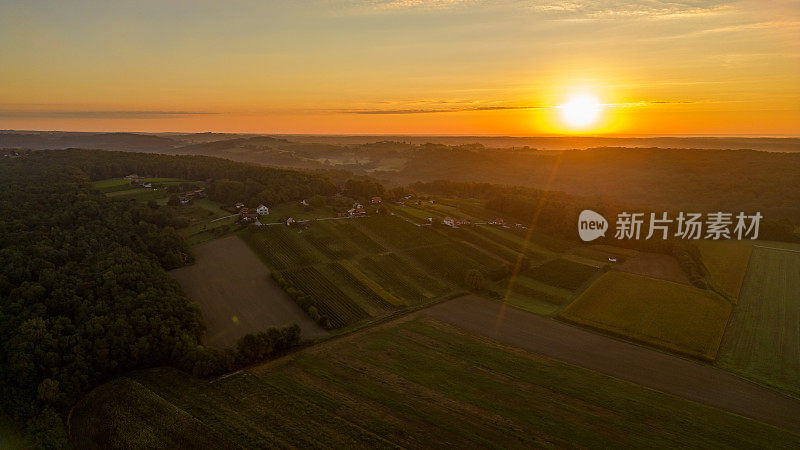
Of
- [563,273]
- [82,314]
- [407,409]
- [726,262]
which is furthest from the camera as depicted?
[726,262]

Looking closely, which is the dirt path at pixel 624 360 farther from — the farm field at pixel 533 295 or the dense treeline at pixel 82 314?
the dense treeline at pixel 82 314

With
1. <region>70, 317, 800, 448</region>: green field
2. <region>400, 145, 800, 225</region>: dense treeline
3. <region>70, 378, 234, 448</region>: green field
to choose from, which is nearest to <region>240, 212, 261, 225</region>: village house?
<region>70, 317, 800, 448</region>: green field

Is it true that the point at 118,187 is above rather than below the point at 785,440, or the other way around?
above

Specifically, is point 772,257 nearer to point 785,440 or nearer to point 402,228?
point 785,440

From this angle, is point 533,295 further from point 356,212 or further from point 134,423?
point 134,423

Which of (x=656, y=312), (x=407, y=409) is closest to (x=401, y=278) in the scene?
(x=407, y=409)

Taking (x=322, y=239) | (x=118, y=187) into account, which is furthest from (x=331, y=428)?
(x=118, y=187)

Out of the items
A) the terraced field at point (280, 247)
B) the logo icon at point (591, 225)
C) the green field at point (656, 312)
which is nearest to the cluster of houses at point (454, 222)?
the logo icon at point (591, 225)
